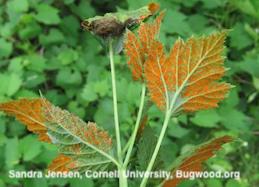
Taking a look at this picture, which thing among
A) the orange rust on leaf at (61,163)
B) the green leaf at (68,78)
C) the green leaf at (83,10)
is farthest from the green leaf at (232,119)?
the orange rust on leaf at (61,163)

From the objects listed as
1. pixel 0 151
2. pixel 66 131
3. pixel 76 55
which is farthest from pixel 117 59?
pixel 66 131

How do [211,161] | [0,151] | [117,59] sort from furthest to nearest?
[117,59] → [211,161] → [0,151]

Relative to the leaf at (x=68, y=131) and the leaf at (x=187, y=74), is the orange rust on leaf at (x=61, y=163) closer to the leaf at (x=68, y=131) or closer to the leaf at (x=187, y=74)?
the leaf at (x=68, y=131)

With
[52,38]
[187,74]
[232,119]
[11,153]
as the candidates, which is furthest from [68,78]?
[187,74]

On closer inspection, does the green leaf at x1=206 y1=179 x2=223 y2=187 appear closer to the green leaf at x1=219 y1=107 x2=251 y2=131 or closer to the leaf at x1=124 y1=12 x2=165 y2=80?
the green leaf at x1=219 y1=107 x2=251 y2=131

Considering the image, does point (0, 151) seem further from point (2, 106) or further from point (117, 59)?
point (2, 106)
